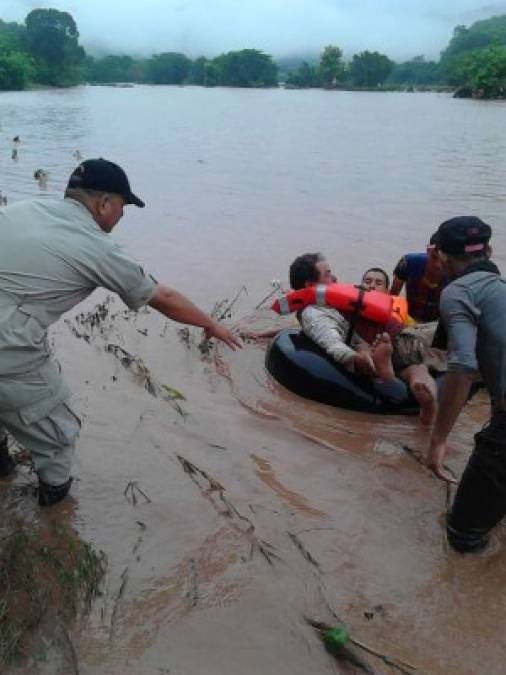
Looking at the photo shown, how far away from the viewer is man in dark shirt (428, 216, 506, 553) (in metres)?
3.20

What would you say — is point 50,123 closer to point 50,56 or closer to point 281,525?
point 281,525

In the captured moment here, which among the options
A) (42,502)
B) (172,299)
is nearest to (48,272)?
(172,299)

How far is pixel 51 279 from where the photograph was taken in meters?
3.07

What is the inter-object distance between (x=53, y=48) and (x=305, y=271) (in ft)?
345

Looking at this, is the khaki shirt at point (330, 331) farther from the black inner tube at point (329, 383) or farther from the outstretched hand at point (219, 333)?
the outstretched hand at point (219, 333)

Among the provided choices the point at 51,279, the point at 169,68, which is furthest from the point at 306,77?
the point at 51,279

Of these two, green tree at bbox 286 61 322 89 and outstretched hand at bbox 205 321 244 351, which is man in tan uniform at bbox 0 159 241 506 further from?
green tree at bbox 286 61 322 89

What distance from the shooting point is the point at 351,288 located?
5414 mm

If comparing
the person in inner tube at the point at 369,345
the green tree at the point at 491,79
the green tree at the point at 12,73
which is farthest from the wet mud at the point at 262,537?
the green tree at the point at 12,73

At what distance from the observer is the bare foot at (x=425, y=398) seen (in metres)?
4.82

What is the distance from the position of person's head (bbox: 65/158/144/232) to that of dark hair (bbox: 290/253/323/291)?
2.71 m

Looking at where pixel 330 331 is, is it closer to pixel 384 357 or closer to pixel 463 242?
pixel 384 357

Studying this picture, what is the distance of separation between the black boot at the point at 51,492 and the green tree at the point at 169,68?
158877 mm

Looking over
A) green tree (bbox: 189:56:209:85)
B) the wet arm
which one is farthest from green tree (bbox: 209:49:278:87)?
the wet arm
